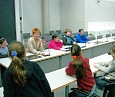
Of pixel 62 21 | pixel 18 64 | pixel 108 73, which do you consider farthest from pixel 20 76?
pixel 62 21

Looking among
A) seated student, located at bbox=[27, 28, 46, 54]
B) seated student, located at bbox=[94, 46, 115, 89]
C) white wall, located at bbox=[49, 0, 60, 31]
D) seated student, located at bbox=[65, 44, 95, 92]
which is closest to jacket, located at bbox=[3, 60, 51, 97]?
seated student, located at bbox=[65, 44, 95, 92]

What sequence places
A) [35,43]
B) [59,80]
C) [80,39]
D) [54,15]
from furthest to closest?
[54,15], [80,39], [35,43], [59,80]

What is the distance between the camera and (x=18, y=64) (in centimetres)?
149

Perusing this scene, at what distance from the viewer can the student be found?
148cm

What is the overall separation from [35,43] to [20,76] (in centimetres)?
309

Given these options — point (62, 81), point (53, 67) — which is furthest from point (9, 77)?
point (53, 67)

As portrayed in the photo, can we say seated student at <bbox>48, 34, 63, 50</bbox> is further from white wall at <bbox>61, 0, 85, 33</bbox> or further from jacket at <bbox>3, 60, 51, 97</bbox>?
white wall at <bbox>61, 0, 85, 33</bbox>

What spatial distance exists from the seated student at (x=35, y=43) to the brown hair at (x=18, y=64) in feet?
9.13

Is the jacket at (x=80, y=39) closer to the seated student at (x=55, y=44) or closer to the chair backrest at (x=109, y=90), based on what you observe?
the seated student at (x=55, y=44)

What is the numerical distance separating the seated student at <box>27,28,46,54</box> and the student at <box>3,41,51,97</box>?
A: 2.77 meters

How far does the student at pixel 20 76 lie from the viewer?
4.85ft

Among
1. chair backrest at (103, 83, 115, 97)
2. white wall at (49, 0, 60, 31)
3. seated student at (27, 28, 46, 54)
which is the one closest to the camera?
chair backrest at (103, 83, 115, 97)

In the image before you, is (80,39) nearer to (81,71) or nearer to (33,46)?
(33,46)

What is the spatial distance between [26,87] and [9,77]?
0.17 meters
